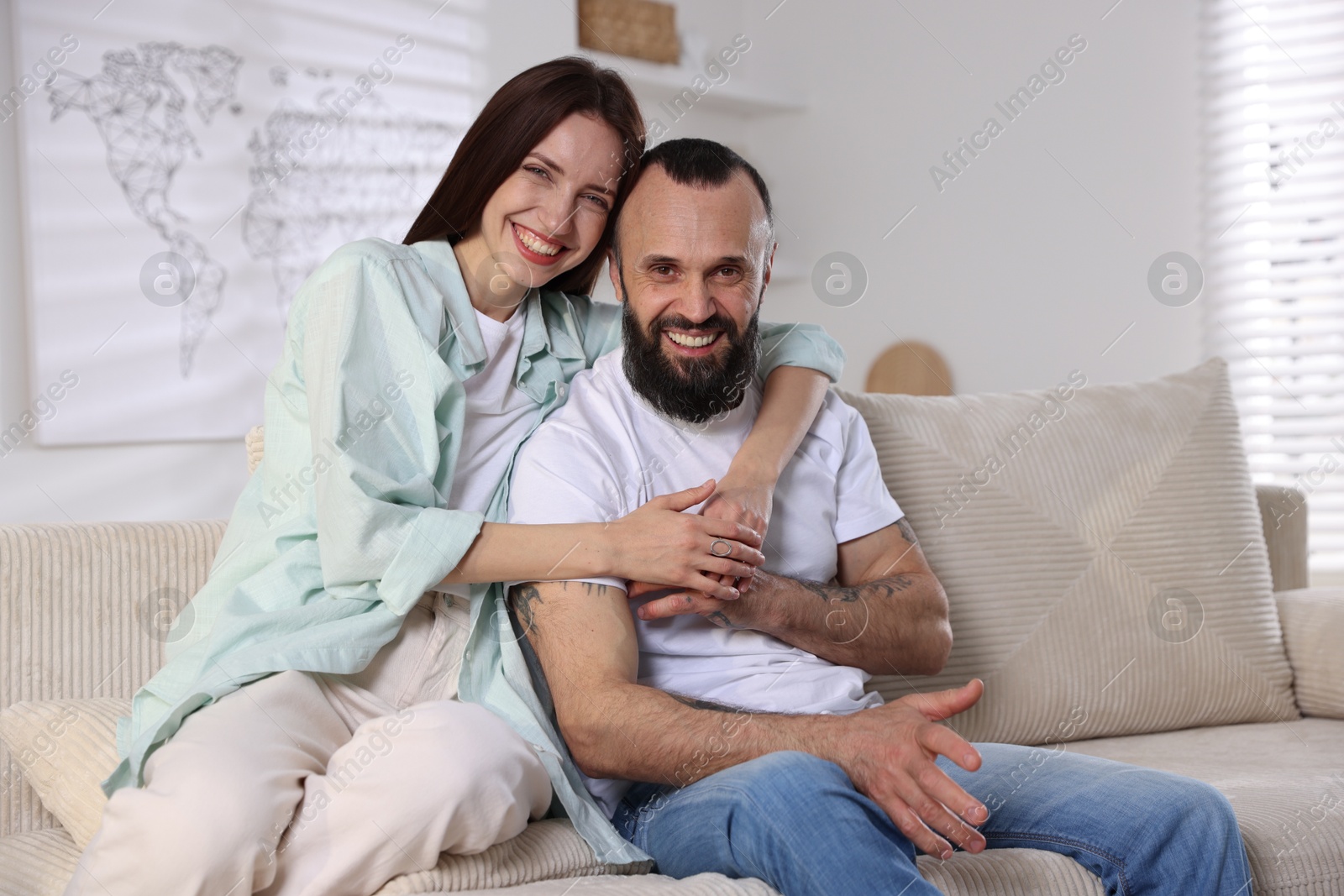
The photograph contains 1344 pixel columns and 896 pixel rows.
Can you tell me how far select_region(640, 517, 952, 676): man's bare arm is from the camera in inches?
54.1

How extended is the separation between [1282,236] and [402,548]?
285 centimetres

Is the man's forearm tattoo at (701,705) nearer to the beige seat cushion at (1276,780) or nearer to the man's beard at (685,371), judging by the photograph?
the man's beard at (685,371)

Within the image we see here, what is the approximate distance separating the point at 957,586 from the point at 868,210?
8.18 feet

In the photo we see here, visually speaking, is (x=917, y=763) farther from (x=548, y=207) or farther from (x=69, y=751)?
(x=69, y=751)

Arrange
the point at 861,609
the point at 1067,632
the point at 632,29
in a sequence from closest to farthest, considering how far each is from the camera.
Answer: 1. the point at 861,609
2. the point at 1067,632
3. the point at 632,29

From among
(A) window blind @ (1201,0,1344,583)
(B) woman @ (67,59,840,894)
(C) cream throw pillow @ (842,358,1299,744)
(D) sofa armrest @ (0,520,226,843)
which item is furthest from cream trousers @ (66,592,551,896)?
(A) window blind @ (1201,0,1344,583)

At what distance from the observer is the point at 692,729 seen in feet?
4.04

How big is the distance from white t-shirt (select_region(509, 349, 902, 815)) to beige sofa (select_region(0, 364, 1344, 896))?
220mm

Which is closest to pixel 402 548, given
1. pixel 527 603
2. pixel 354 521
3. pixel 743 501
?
pixel 354 521

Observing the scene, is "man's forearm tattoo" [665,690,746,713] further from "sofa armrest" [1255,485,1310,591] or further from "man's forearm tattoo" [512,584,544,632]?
"sofa armrest" [1255,485,1310,591]

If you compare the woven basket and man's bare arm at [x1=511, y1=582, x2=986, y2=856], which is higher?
the woven basket

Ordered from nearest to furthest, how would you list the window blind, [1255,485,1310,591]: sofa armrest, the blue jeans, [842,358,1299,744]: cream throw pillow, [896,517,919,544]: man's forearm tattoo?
1. the blue jeans
2. [896,517,919,544]: man's forearm tattoo
3. [842,358,1299,744]: cream throw pillow
4. [1255,485,1310,591]: sofa armrest
5. the window blind

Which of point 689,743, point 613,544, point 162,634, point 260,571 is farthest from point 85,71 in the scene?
point 689,743

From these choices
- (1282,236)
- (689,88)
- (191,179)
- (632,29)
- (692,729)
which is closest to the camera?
(692,729)
